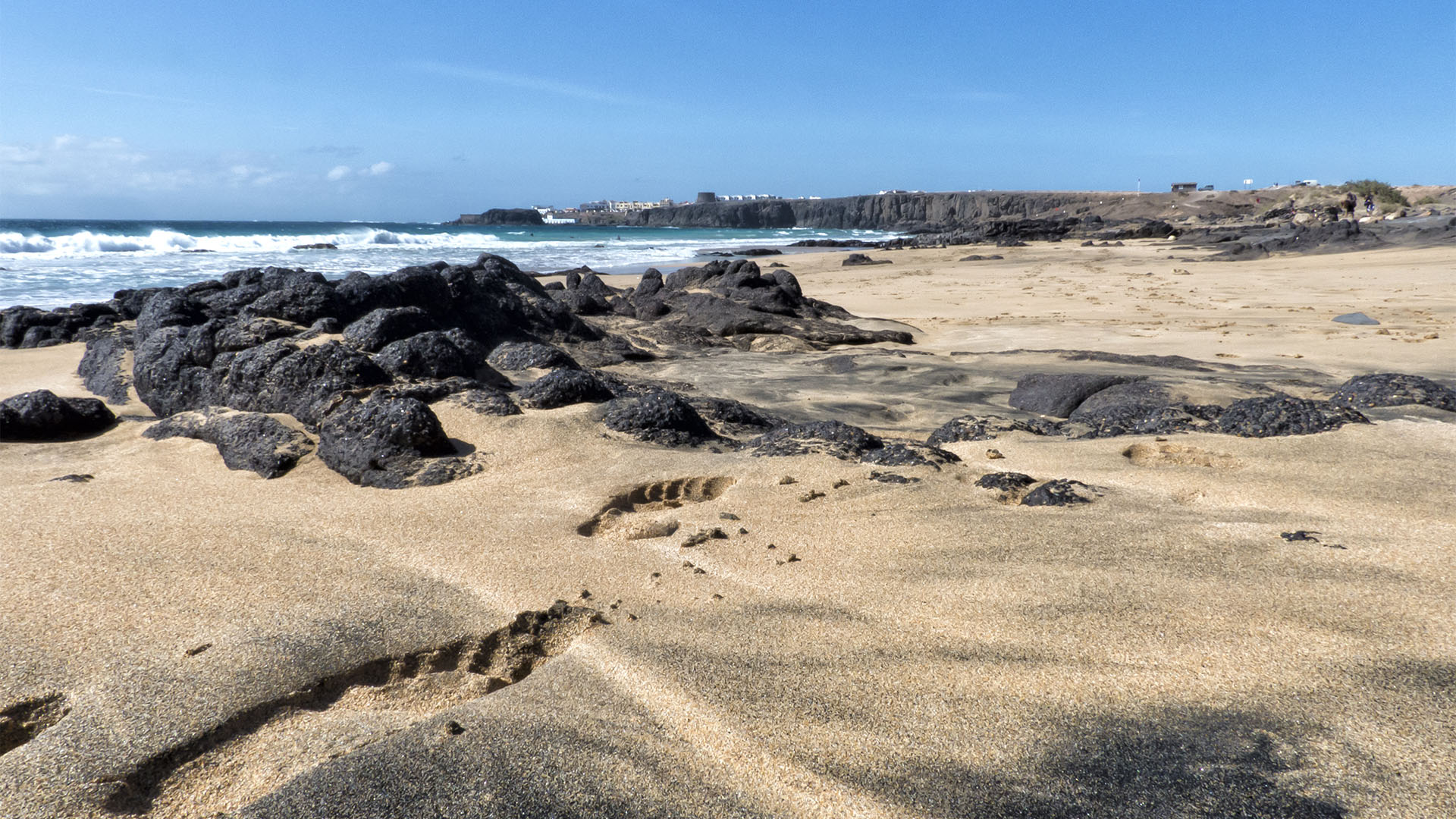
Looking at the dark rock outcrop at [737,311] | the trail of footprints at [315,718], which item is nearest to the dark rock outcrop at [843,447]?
the trail of footprints at [315,718]

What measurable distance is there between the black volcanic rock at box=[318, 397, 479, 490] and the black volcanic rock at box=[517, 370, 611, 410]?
1.70ft

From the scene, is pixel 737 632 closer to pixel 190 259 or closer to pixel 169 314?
pixel 169 314

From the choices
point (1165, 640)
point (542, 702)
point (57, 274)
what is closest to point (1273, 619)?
point (1165, 640)

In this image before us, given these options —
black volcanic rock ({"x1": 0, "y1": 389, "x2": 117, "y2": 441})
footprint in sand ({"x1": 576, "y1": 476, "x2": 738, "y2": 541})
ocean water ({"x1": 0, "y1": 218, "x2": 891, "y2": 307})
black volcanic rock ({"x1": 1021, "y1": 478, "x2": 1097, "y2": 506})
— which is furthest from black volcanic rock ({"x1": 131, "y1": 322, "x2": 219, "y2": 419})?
ocean water ({"x1": 0, "y1": 218, "x2": 891, "y2": 307})

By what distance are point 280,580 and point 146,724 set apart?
24.6 inches

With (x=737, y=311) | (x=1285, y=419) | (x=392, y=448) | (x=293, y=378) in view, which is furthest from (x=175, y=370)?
(x=1285, y=419)

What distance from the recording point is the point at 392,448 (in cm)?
315

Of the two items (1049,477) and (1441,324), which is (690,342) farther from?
(1441,324)

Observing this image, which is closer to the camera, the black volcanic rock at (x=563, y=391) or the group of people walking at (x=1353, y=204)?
the black volcanic rock at (x=563, y=391)

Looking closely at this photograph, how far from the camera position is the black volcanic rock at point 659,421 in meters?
3.45

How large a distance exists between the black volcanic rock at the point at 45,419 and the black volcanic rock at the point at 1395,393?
19.5ft

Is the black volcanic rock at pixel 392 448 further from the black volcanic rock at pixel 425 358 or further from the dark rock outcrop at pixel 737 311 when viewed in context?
the dark rock outcrop at pixel 737 311

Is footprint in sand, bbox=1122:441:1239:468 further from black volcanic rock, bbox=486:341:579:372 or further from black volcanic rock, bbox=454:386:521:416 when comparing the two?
black volcanic rock, bbox=486:341:579:372

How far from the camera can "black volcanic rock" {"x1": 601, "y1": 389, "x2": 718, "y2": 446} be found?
345 centimetres
